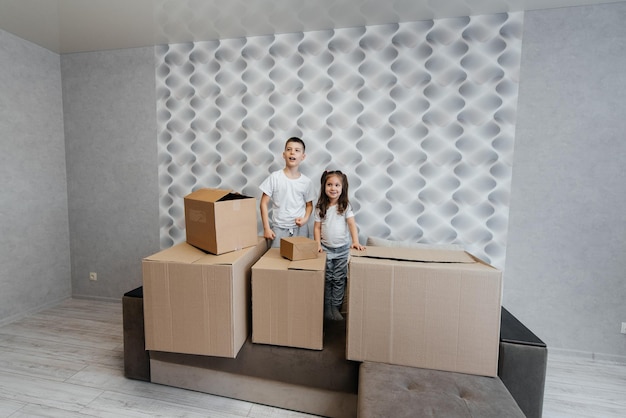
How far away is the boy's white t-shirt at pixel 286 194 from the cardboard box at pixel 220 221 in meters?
0.39

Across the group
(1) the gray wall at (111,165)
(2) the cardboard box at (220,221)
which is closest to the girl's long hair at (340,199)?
(2) the cardboard box at (220,221)

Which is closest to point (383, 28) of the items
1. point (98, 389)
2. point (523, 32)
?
point (523, 32)

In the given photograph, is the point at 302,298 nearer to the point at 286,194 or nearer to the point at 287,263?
the point at 287,263

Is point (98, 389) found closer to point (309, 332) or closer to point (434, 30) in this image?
point (309, 332)

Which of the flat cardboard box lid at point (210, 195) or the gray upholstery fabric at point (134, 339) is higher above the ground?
the flat cardboard box lid at point (210, 195)

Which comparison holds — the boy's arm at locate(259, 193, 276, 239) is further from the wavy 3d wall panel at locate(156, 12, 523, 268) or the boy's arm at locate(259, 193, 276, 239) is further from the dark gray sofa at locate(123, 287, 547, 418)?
the dark gray sofa at locate(123, 287, 547, 418)

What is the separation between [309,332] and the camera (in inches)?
58.4

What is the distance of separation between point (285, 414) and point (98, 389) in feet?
3.48

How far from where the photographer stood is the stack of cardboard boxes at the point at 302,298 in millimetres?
1288

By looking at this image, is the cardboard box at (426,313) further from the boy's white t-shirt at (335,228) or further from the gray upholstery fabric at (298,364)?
the boy's white t-shirt at (335,228)

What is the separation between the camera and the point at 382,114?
2.21 meters

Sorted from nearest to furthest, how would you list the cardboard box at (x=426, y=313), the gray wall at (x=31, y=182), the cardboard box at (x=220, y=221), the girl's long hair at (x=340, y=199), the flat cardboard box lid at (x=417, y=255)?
the cardboard box at (x=426, y=313)
the flat cardboard box lid at (x=417, y=255)
the cardboard box at (x=220, y=221)
the girl's long hair at (x=340, y=199)
the gray wall at (x=31, y=182)

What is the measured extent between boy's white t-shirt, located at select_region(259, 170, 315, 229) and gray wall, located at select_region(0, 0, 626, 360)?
3.87ft

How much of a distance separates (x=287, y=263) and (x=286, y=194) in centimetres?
69
